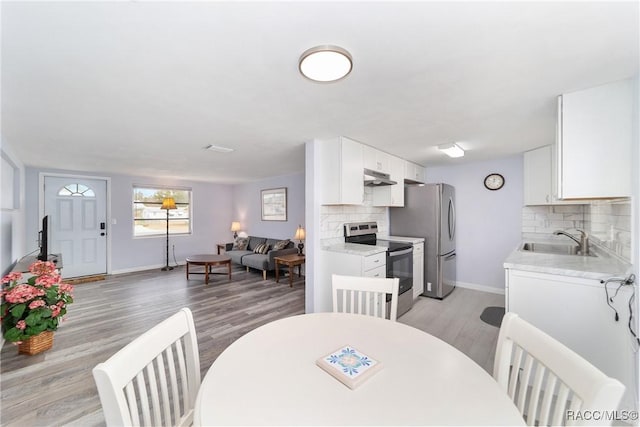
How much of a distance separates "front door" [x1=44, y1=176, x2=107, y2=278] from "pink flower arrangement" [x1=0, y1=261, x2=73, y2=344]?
3.12 metres

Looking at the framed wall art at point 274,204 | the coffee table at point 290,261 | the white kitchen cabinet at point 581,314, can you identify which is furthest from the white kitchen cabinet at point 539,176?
the framed wall art at point 274,204

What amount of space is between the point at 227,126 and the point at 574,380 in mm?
2764

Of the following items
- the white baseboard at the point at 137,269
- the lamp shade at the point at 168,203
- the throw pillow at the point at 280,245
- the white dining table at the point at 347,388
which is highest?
the lamp shade at the point at 168,203

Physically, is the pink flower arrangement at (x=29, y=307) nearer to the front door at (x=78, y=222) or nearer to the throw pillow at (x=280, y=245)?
the front door at (x=78, y=222)

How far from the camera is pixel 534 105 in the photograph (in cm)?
205

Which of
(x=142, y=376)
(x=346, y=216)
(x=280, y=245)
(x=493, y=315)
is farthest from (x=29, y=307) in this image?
(x=493, y=315)

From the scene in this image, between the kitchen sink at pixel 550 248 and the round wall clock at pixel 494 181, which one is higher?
the round wall clock at pixel 494 181

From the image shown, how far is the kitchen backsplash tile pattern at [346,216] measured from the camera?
10.7ft

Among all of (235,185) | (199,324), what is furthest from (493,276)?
(235,185)

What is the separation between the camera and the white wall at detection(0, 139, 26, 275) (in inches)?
115

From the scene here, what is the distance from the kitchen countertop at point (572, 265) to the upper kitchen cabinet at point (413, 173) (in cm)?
226

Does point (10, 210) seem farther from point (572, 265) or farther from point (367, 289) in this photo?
point (572, 265)

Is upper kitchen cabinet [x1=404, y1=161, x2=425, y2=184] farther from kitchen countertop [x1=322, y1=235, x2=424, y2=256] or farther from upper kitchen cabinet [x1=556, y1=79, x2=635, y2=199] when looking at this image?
upper kitchen cabinet [x1=556, y1=79, x2=635, y2=199]

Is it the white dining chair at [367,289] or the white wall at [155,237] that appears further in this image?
the white wall at [155,237]
